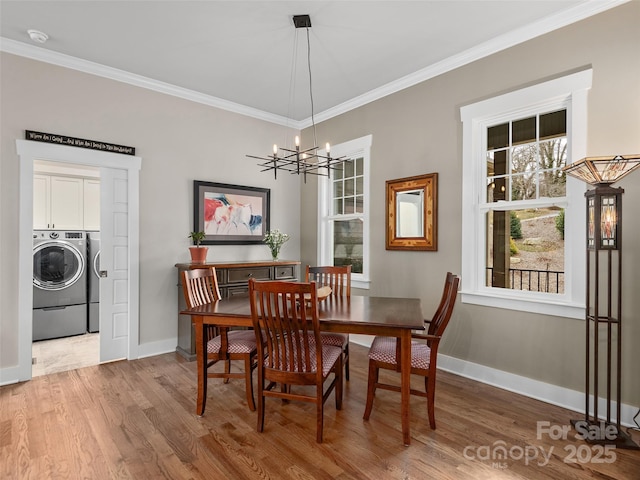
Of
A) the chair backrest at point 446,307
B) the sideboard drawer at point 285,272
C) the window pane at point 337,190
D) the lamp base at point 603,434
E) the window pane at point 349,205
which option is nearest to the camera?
the lamp base at point 603,434

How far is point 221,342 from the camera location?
2.61 m

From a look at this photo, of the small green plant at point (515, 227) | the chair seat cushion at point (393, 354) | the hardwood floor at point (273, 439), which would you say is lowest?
the hardwood floor at point (273, 439)

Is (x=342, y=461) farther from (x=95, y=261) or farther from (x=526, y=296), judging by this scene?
(x=95, y=261)

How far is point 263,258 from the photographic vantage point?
4895 mm

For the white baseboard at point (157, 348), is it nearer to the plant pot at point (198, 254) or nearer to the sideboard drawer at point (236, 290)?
the sideboard drawer at point (236, 290)

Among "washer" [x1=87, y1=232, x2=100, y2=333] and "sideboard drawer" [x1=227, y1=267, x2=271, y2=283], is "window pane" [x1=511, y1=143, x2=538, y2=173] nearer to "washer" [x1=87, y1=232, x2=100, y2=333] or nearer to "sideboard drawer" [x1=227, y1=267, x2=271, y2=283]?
"sideboard drawer" [x1=227, y1=267, x2=271, y2=283]

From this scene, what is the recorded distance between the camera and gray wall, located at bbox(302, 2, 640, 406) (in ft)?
8.00

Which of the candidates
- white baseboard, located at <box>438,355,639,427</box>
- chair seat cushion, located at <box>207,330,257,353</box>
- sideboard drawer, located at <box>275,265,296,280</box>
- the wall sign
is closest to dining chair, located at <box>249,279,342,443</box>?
chair seat cushion, located at <box>207,330,257,353</box>

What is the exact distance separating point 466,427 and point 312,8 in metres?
3.26

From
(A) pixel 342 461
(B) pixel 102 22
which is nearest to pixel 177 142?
(B) pixel 102 22

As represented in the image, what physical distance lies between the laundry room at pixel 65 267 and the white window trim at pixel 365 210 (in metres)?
3.00

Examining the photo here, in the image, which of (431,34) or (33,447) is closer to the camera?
(33,447)

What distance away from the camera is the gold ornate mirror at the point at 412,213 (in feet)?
11.8

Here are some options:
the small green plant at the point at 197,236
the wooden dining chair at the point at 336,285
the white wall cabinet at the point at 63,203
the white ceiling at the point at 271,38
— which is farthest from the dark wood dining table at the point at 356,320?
the white wall cabinet at the point at 63,203
